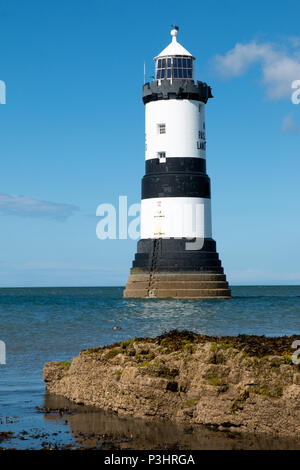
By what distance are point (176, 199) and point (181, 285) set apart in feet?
19.3

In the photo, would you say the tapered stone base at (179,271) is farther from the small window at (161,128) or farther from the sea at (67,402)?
the sea at (67,402)

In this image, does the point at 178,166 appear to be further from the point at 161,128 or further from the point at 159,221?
the point at 159,221

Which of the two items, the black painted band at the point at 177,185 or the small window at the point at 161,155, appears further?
the small window at the point at 161,155

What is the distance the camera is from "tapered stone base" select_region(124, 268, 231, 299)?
47.0 metres

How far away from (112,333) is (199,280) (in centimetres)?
2038

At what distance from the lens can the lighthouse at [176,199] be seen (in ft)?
155

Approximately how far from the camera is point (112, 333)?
1080 inches

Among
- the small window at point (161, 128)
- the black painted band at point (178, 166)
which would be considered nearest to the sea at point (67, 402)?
the black painted band at point (178, 166)

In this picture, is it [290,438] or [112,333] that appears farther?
[112,333]

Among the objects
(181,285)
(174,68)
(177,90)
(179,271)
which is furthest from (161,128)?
(181,285)

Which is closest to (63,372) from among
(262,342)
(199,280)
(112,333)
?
(262,342)

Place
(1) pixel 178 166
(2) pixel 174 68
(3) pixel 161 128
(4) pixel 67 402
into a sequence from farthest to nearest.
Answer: (2) pixel 174 68 < (3) pixel 161 128 < (1) pixel 178 166 < (4) pixel 67 402

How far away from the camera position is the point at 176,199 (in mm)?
46906
